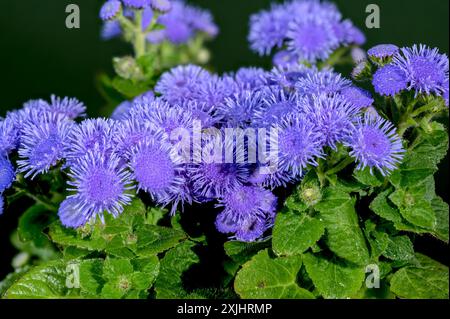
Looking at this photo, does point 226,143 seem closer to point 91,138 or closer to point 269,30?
point 91,138

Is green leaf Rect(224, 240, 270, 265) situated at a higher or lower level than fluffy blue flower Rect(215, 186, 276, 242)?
lower

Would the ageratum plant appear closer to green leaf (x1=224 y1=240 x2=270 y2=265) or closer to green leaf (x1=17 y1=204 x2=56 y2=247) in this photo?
green leaf (x1=224 y1=240 x2=270 y2=265)

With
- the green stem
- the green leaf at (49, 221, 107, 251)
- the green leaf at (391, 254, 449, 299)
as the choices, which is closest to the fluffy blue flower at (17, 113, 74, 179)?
the green leaf at (49, 221, 107, 251)

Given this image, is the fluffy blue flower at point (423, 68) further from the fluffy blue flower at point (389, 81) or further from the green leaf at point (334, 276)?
the green leaf at point (334, 276)

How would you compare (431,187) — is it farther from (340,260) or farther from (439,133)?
(340,260)

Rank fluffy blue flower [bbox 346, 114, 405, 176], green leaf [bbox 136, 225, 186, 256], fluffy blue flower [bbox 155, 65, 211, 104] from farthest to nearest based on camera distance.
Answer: fluffy blue flower [bbox 155, 65, 211, 104] → green leaf [bbox 136, 225, 186, 256] → fluffy blue flower [bbox 346, 114, 405, 176]

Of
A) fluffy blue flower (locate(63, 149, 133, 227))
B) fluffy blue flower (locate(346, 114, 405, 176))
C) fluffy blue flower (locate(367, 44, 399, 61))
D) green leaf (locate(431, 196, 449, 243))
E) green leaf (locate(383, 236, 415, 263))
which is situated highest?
fluffy blue flower (locate(367, 44, 399, 61))

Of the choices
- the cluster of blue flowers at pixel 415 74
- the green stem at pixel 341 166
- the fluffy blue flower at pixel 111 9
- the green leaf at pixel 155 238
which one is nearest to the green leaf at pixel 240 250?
the green leaf at pixel 155 238
